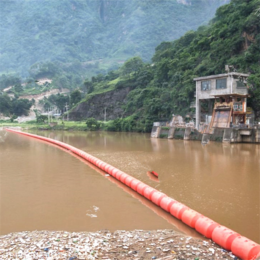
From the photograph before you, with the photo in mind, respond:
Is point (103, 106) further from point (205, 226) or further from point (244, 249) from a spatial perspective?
point (244, 249)

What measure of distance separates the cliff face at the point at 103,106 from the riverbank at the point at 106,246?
63.6 m

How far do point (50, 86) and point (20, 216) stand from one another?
128755 mm

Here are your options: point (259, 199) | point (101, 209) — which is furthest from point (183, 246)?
point (259, 199)

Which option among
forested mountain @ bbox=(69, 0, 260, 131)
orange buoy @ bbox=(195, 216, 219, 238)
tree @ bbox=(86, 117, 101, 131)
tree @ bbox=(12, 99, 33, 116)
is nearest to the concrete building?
forested mountain @ bbox=(69, 0, 260, 131)

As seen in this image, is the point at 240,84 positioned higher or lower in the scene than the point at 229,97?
higher

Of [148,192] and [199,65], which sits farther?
[199,65]

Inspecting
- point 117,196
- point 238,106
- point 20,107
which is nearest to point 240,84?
point 238,106

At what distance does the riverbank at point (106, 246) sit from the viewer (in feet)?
18.7

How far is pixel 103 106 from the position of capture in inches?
2990

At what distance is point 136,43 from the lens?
18212 cm

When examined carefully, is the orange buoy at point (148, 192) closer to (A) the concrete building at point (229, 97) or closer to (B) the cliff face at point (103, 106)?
(A) the concrete building at point (229, 97)

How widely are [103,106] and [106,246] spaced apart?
70.7 meters

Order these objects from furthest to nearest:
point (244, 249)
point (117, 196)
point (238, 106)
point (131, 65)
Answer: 1. point (131, 65)
2. point (238, 106)
3. point (117, 196)
4. point (244, 249)

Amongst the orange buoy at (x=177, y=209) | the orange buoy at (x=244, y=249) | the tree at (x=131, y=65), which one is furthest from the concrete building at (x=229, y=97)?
the tree at (x=131, y=65)
